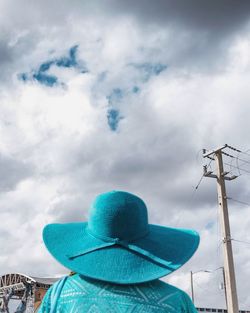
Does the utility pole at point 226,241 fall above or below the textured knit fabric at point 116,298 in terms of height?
above

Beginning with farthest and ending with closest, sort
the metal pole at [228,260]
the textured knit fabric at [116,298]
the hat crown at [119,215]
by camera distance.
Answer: the metal pole at [228,260] → the hat crown at [119,215] → the textured knit fabric at [116,298]

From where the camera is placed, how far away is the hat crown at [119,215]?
2203 mm

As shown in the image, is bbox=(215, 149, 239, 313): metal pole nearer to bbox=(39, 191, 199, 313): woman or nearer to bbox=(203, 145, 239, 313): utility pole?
bbox=(203, 145, 239, 313): utility pole

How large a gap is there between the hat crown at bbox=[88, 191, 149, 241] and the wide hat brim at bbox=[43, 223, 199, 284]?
49mm

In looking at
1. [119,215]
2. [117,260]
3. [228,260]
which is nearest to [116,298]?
[117,260]

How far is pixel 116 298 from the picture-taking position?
6.75ft

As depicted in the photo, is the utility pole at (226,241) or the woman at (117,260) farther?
the utility pole at (226,241)

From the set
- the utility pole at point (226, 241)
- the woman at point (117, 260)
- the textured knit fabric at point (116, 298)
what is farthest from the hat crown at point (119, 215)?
the utility pole at point (226, 241)

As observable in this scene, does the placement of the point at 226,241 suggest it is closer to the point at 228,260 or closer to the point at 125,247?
the point at 228,260

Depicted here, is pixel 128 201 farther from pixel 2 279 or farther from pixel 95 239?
pixel 2 279

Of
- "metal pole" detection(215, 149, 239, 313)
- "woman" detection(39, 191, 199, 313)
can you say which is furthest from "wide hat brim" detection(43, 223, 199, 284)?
"metal pole" detection(215, 149, 239, 313)

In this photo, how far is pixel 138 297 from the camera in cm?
208

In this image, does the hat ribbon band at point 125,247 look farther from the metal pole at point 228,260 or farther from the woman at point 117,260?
the metal pole at point 228,260

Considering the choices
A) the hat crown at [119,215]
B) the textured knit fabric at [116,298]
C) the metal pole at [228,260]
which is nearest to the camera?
the textured knit fabric at [116,298]
